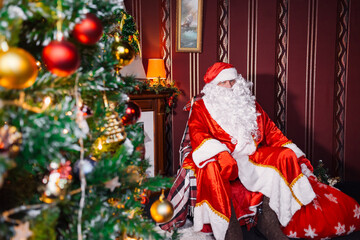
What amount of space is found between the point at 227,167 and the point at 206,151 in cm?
22

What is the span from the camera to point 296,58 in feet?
12.1

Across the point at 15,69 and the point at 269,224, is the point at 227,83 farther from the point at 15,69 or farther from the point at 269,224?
the point at 15,69

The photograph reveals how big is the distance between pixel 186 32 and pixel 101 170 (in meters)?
3.00

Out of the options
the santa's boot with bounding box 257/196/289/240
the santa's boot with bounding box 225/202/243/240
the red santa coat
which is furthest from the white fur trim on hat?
the santa's boot with bounding box 225/202/243/240

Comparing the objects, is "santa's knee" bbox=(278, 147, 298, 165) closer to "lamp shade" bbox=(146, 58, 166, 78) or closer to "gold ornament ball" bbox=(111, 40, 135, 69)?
"gold ornament ball" bbox=(111, 40, 135, 69)

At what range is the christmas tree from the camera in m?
0.64

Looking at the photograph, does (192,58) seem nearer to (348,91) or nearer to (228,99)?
(228,99)

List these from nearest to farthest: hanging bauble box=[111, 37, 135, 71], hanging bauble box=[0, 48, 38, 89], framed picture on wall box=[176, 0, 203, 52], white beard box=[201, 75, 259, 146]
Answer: hanging bauble box=[0, 48, 38, 89], hanging bauble box=[111, 37, 135, 71], white beard box=[201, 75, 259, 146], framed picture on wall box=[176, 0, 203, 52]

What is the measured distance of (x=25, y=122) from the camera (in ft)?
2.16

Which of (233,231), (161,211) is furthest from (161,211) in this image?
(233,231)

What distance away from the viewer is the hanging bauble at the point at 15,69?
1.88 feet

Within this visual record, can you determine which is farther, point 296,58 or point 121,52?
point 296,58

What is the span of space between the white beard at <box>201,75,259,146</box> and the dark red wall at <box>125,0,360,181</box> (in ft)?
3.20

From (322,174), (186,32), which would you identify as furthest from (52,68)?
(322,174)
